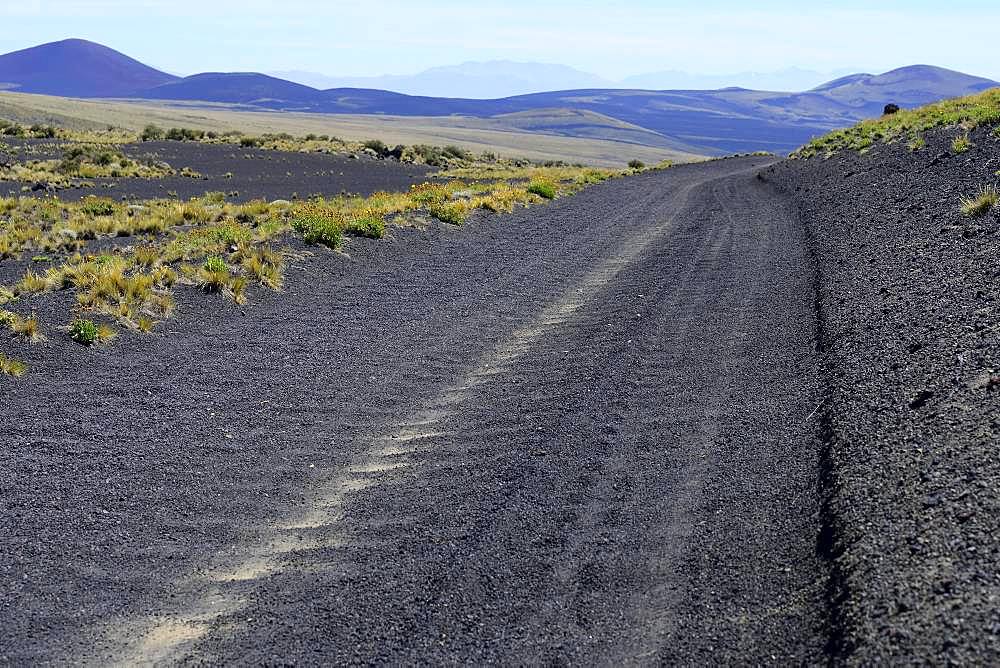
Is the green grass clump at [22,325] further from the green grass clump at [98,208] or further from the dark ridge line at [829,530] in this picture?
the green grass clump at [98,208]

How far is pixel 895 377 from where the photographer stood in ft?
24.7

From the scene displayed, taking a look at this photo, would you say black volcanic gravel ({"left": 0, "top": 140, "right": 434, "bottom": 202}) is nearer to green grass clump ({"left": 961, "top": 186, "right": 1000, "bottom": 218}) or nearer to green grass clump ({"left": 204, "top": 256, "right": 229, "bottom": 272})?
green grass clump ({"left": 204, "top": 256, "right": 229, "bottom": 272})

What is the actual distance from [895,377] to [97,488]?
7.19 meters

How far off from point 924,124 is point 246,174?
3293 cm

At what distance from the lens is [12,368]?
834cm

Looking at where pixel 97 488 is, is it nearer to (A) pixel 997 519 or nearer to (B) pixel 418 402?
(B) pixel 418 402

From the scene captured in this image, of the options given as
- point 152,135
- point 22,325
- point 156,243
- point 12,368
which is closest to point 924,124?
point 156,243

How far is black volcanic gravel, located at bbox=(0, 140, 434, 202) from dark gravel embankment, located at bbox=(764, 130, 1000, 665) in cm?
2777

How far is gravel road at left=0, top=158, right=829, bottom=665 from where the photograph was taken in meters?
4.71

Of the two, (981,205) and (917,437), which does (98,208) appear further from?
(917,437)

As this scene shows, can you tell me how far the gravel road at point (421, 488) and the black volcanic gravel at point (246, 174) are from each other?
2578 centimetres

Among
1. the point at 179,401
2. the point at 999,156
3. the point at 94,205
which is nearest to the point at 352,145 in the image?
the point at 94,205

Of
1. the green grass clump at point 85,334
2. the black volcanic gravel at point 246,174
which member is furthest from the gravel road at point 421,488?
the black volcanic gravel at point 246,174

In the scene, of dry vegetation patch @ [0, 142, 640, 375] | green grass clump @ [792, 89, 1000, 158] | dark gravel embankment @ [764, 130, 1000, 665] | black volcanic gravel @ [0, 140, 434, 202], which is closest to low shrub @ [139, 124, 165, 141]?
black volcanic gravel @ [0, 140, 434, 202]
